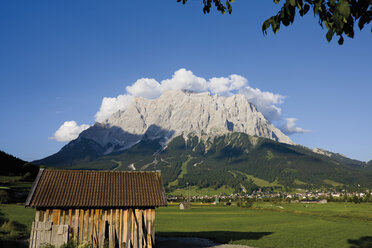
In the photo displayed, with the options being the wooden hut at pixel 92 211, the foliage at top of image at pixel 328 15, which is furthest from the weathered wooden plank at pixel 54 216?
the foliage at top of image at pixel 328 15

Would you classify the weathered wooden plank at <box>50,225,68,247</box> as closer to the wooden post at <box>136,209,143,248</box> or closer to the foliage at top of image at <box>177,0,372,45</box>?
the wooden post at <box>136,209,143,248</box>

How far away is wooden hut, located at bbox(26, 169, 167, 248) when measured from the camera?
24.7 meters

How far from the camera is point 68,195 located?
85.5 feet

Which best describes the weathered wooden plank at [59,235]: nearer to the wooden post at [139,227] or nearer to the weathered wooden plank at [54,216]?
the weathered wooden plank at [54,216]

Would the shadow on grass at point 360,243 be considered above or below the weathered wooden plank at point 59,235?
below

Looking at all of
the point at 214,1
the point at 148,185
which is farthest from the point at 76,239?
the point at 214,1

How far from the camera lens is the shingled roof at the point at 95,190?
2538 cm

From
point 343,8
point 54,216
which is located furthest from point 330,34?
point 54,216

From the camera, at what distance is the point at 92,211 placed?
25.8m

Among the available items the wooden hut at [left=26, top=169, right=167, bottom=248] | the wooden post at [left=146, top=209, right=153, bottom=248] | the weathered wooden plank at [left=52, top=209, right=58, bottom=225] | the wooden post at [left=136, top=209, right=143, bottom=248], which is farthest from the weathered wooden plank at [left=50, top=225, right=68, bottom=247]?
the wooden post at [left=146, top=209, right=153, bottom=248]

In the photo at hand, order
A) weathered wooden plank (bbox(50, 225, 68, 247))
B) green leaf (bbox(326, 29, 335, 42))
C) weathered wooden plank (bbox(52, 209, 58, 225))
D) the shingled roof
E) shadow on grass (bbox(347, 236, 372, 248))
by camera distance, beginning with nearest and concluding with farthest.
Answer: green leaf (bbox(326, 29, 335, 42)) < weathered wooden plank (bbox(50, 225, 68, 247)) < weathered wooden plank (bbox(52, 209, 58, 225)) < the shingled roof < shadow on grass (bbox(347, 236, 372, 248))

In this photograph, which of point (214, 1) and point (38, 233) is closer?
point (214, 1)

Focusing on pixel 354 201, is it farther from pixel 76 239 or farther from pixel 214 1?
pixel 214 1

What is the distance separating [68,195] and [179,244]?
13887mm
